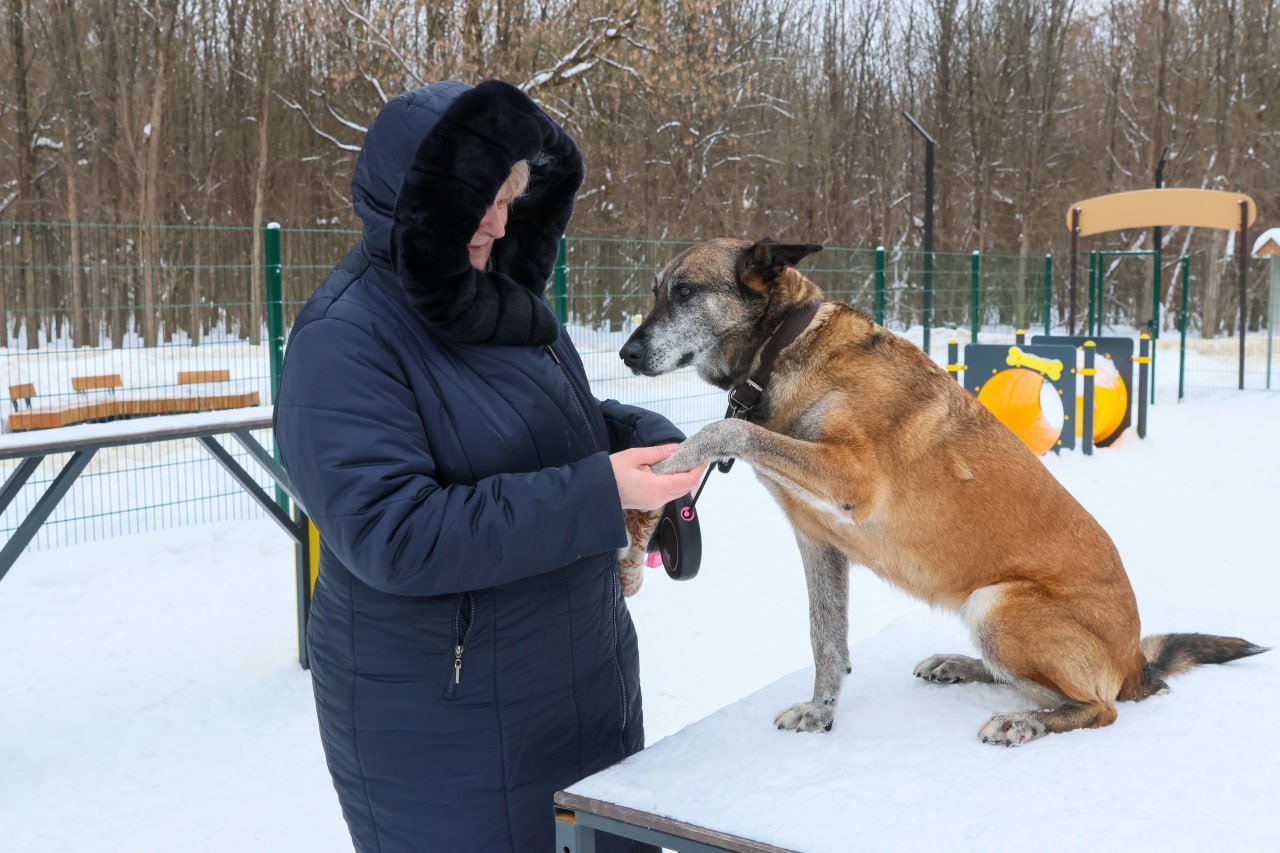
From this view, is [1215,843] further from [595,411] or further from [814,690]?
[595,411]

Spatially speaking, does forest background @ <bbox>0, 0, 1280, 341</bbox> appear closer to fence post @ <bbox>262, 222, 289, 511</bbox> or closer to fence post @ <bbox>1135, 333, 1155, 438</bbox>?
Answer: fence post @ <bbox>262, 222, 289, 511</bbox>

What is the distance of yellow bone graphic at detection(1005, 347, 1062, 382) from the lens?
25.9 feet

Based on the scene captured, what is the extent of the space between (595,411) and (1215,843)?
3.73 ft

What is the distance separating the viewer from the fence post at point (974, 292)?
1200 cm

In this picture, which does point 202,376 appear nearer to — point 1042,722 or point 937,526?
point 937,526

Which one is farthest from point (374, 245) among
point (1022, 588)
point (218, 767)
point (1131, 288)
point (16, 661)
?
A: point (1131, 288)

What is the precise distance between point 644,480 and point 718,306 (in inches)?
39.7

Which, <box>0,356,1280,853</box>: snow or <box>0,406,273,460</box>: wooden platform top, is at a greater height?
<box>0,406,273,460</box>: wooden platform top

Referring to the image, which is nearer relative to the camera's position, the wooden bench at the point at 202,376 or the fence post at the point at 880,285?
the wooden bench at the point at 202,376

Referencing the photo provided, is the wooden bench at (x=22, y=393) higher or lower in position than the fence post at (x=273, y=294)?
lower

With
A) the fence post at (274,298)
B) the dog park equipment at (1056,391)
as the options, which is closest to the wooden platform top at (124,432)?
the fence post at (274,298)

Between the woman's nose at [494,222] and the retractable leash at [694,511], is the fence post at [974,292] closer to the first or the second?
the retractable leash at [694,511]

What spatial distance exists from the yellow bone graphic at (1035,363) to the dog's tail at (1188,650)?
19.8 feet

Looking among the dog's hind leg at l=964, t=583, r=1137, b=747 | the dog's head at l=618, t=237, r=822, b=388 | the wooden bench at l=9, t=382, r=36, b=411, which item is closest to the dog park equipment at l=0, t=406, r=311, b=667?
the dog's head at l=618, t=237, r=822, b=388
